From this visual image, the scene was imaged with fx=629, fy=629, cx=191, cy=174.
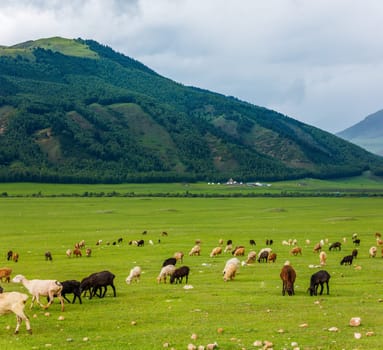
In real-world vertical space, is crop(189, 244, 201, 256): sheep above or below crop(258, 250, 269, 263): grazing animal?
below

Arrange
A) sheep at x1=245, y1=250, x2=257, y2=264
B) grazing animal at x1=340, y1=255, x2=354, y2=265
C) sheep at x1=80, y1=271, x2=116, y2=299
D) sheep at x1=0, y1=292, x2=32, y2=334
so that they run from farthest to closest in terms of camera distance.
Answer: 1. sheep at x1=245, y1=250, x2=257, y2=264
2. grazing animal at x1=340, y1=255, x2=354, y2=265
3. sheep at x1=80, y1=271, x2=116, y2=299
4. sheep at x1=0, y1=292, x2=32, y2=334

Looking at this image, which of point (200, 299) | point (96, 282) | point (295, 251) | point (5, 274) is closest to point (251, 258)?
point (295, 251)

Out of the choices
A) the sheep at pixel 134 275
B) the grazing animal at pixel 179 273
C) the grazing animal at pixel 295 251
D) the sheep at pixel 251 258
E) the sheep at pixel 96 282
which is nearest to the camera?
the sheep at pixel 96 282

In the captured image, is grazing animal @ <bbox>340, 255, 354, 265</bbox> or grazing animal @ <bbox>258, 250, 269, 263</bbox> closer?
grazing animal @ <bbox>340, 255, 354, 265</bbox>

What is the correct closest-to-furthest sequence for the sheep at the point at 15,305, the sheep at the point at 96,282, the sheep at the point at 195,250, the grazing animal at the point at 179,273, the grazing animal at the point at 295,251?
the sheep at the point at 15,305, the sheep at the point at 96,282, the grazing animal at the point at 179,273, the grazing animal at the point at 295,251, the sheep at the point at 195,250

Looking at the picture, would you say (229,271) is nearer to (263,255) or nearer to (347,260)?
(347,260)

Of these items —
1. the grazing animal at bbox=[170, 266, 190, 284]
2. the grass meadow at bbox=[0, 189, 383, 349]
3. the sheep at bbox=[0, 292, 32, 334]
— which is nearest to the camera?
the grass meadow at bbox=[0, 189, 383, 349]

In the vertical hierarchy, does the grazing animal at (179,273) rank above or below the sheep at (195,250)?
above

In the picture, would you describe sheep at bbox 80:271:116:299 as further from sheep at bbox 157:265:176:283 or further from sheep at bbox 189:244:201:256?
sheep at bbox 189:244:201:256

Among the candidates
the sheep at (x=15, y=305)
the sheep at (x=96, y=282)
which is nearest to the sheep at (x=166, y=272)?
the sheep at (x=96, y=282)

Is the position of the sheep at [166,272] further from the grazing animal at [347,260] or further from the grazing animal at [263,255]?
the grazing animal at [347,260]

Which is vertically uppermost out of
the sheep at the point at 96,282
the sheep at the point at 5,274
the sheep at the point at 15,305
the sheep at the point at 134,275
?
the sheep at the point at 15,305

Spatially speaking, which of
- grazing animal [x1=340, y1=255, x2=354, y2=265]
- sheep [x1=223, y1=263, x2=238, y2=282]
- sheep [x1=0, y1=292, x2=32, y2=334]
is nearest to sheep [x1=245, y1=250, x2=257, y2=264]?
grazing animal [x1=340, y1=255, x2=354, y2=265]

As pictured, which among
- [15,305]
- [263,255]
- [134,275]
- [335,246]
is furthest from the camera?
[335,246]
